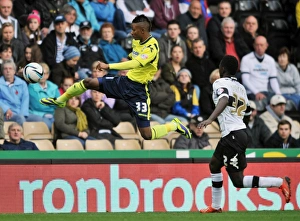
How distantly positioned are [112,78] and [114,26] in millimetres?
5569

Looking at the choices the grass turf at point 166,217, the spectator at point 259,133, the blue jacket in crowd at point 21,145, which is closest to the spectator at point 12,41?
the blue jacket in crowd at point 21,145

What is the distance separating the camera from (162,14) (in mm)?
19219

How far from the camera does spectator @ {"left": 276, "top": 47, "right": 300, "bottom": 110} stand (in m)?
19.1

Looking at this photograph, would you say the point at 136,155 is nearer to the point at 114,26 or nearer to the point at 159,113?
the point at 159,113

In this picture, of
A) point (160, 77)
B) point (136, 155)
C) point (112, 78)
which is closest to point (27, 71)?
point (112, 78)

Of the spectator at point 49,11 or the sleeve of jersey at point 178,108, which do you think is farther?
the spectator at point 49,11

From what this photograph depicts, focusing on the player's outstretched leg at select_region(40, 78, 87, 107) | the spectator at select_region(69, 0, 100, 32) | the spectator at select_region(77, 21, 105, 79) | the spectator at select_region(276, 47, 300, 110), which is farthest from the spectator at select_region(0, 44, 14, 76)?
Answer: the spectator at select_region(276, 47, 300, 110)

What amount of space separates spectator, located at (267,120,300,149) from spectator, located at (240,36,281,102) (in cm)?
156

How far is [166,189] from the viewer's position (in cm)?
1442

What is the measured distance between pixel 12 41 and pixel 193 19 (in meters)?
4.15

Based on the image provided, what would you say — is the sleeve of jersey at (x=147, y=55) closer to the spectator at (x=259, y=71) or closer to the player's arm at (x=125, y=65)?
the player's arm at (x=125, y=65)

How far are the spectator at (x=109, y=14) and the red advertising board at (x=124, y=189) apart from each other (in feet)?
16.3

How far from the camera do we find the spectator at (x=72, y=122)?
16.3 meters

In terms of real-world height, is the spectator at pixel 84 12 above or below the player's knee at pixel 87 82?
above
